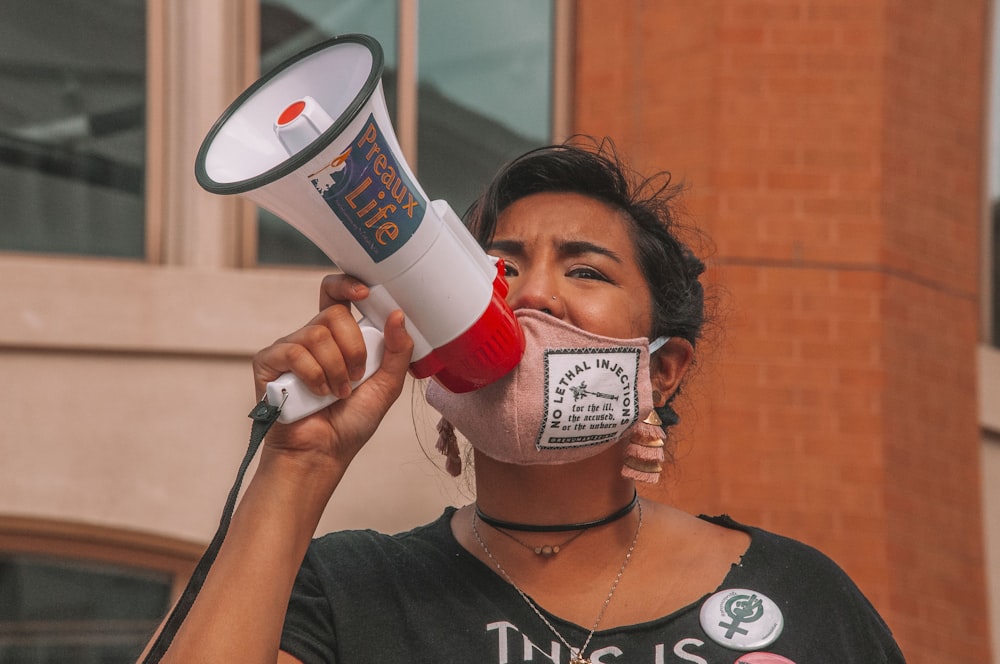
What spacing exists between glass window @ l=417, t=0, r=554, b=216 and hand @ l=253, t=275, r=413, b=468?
435cm

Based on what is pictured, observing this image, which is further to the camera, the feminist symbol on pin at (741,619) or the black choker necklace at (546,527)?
the black choker necklace at (546,527)

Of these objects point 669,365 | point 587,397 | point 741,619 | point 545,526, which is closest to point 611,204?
point 669,365

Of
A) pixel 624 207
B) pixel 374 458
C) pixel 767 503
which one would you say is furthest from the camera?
pixel 374 458

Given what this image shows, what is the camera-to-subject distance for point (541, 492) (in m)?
2.82

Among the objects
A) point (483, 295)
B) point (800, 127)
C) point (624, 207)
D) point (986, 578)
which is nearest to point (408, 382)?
point (800, 127)

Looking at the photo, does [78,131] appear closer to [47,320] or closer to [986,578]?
[47,320]

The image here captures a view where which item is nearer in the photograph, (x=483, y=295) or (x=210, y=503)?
(x=483, y=295)

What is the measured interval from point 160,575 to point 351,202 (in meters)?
4.27

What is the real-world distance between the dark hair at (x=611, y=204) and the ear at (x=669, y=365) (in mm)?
25

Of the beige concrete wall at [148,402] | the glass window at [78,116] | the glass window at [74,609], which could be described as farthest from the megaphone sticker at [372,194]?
the glass window at [78,116]

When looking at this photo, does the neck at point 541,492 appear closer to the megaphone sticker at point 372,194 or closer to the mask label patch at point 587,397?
the mask label patch at point 587,397

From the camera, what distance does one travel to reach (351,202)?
2348 mm

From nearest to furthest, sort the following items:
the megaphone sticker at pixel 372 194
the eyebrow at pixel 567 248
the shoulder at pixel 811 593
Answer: the megaphone sticker at pixel 372 194, the shoulder at pixel 811 593, the eyebrow at pixel 567 248

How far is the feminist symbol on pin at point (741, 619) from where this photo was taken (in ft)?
8.40
